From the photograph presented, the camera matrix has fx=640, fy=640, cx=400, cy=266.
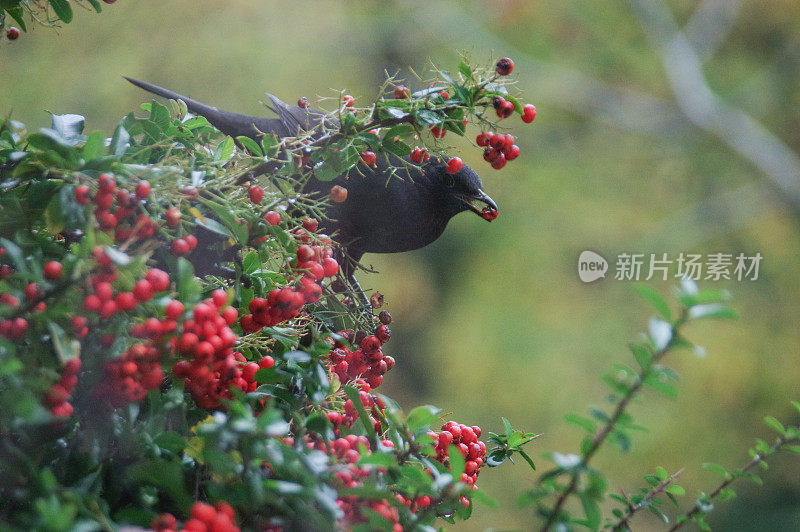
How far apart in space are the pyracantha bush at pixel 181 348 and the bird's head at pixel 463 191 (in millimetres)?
168

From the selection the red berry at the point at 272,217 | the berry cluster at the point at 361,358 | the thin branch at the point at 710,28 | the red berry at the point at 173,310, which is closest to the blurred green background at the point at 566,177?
the thin branch at the point at 710,28

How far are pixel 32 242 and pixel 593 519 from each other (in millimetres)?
353

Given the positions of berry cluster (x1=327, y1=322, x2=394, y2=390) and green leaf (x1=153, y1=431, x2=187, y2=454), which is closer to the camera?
green leaf (x1=153, y1=431, x2=187, y2=454)

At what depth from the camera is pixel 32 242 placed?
1.21ft

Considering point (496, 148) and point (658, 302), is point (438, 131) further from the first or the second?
point (658, 302)

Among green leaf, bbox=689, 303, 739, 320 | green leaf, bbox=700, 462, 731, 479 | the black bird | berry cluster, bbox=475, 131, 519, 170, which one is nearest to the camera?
green leaf, bbox=689, 303, 739, 320

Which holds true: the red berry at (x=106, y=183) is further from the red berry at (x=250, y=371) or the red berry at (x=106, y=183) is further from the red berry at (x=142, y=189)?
the red berry at (x=250, y=371)

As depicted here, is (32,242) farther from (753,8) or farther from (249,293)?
(753,8)

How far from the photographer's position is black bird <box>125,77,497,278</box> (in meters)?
0.63

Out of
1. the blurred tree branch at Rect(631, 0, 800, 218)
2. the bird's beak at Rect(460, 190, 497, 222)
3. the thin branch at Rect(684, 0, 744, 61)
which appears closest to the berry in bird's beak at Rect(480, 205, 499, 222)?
the bird's beak at Rect(460, 190, 497, 222)

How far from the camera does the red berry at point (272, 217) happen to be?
442 mm

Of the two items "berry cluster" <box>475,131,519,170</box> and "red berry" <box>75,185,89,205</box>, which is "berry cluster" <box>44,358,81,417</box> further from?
"berry cluster" <box>475,131,519,170</box>

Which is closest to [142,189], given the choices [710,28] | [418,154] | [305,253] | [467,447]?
[305,253]

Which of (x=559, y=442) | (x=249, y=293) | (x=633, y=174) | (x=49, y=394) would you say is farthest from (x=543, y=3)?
(x=49, y=394)
